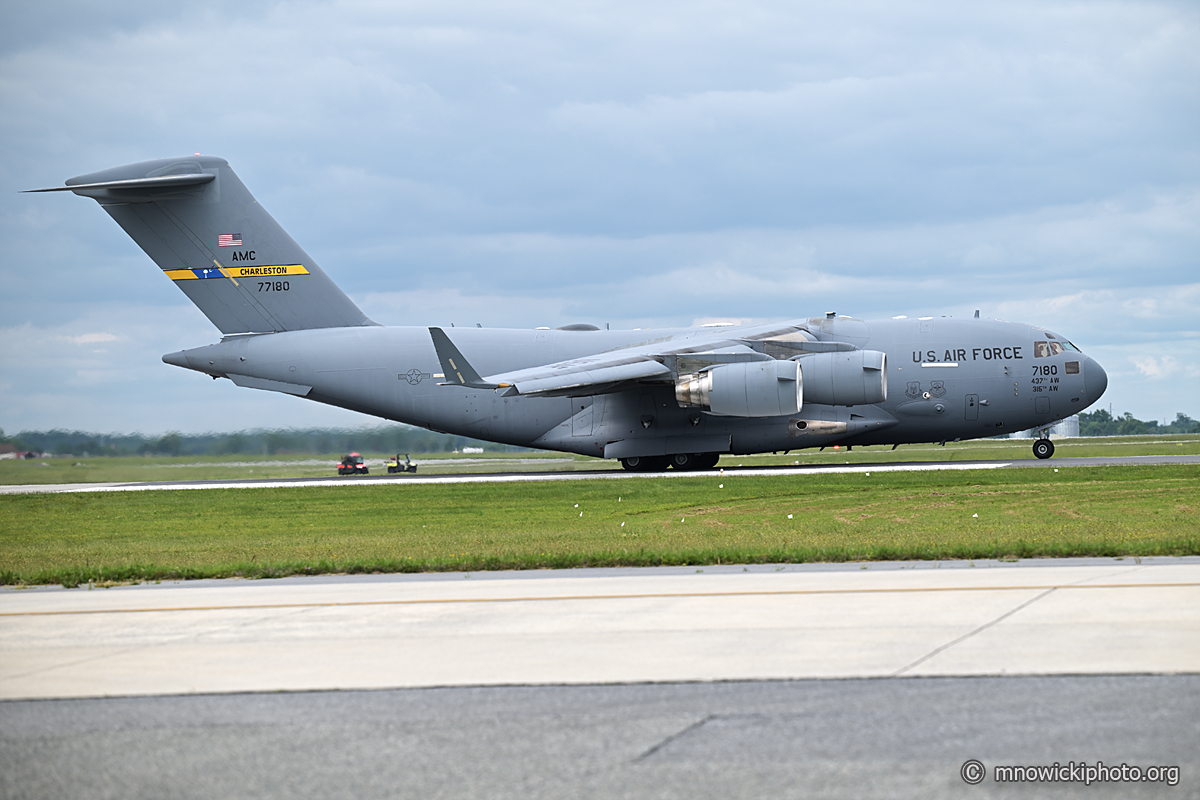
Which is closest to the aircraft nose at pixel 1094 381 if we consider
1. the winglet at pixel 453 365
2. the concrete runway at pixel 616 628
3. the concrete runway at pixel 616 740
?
the winglet at pixel 453 365

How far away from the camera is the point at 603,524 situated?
1791cm

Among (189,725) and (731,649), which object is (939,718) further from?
(189,725)

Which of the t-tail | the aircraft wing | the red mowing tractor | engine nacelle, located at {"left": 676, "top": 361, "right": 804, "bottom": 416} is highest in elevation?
the t-tail

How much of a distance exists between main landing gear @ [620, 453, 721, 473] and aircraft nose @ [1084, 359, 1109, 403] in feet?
36.6

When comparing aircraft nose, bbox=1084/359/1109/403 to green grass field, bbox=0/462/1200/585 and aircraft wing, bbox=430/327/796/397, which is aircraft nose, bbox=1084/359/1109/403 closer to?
green grass field, bbox=0/462/1200/585

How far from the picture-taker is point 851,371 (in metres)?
29.8

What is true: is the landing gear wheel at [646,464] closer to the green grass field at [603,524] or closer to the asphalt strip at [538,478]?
the asphalt strip at [538,478]

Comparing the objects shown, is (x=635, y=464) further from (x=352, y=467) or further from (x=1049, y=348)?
(x=352, y=467)

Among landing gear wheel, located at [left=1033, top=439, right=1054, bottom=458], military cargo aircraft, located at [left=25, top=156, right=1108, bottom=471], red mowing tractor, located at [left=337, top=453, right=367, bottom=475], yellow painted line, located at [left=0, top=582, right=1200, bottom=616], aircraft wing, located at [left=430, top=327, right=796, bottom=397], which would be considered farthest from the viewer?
red mowing tractor, located at [left=337, top=453, right=367, bottom=475]

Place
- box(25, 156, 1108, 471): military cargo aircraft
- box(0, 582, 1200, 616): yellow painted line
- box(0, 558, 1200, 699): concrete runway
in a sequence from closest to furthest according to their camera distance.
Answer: box(0, 558, 1200, 699): concrete runway → box(0, 582, 1200, 616): yellow painted line → box(25, 156, 1108, 471): military cargo aircraft

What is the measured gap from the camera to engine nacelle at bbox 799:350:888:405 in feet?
97.5

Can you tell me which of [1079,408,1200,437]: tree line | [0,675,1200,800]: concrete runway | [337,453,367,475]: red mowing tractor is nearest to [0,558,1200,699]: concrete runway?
[0,675,1200,800]: concrete runway

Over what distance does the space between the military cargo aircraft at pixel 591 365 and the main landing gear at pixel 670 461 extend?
0.07 m

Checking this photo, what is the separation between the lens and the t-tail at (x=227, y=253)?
34.6m
